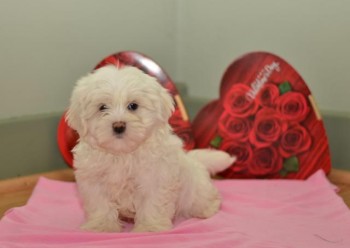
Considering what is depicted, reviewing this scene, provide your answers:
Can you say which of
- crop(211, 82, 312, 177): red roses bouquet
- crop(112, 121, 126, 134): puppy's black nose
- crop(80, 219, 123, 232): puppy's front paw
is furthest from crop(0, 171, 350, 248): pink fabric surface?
crop(112, 121, 126, 134): puppy's black nose

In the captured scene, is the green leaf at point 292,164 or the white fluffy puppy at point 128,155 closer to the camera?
the white fluffy puppy at point 128,155

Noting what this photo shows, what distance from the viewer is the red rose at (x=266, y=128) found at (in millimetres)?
2721

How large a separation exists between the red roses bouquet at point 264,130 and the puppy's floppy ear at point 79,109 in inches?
42.0

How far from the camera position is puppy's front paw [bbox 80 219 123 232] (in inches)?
77.6

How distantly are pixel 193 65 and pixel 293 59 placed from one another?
73cm

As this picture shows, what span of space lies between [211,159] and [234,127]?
42 centimetres

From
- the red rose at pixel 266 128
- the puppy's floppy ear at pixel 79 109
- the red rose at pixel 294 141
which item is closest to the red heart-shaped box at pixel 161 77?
the red rose at pixel 266 128

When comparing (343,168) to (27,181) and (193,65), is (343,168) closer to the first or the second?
(193,65)

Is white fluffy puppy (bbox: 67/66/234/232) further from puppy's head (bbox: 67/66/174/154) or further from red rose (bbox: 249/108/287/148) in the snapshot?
red rose (bbox: 249/108/287/148)

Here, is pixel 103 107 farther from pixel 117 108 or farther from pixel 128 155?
pixel 128 155

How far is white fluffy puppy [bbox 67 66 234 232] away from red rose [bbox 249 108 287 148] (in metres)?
0.72

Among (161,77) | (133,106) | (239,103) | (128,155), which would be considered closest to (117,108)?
(133,106)

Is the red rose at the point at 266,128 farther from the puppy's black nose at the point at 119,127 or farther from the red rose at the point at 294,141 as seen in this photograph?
the puppy's black nose at the point at 119,127

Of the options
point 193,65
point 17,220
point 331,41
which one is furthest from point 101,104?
point 193,65
